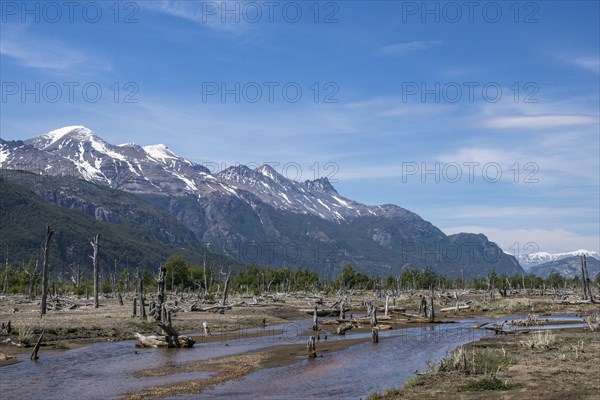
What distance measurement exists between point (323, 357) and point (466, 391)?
602 inches

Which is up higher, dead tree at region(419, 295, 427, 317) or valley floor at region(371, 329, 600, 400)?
valley floor at region(371, 329, 600, 400)

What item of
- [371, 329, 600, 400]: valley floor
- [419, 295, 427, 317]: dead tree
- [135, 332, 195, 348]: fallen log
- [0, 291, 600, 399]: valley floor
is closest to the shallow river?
[135, 332, 195, 348]: fallen log

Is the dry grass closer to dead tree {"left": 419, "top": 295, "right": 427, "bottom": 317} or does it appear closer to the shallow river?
the shallow river

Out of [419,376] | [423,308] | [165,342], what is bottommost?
[423,308]

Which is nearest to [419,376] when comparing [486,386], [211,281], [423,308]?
[486,386]

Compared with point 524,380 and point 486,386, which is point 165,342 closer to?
point 486,386

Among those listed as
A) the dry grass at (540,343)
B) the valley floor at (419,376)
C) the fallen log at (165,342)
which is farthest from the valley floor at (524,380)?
the fallen log at (165,342)

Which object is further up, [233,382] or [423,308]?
[233,382]

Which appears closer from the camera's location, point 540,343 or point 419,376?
point 419,376

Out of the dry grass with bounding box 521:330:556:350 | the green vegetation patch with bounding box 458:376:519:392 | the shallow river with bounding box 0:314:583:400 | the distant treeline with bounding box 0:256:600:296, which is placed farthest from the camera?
the distant treeline with bounding box 0:256:600:296

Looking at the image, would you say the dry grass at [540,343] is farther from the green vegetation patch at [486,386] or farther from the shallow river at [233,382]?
the green vegetation patch at [486,386]

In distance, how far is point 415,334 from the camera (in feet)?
173

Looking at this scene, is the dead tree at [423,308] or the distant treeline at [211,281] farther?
the distant treeline at [211,281]

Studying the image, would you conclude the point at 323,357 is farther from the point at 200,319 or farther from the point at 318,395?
the point at 200,319
